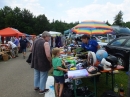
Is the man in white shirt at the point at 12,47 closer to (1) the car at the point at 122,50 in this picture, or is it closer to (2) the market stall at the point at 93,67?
(1) the car at the point at 122,50

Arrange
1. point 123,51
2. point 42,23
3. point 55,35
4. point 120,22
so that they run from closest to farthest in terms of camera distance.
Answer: point 123,51 < point 55,35 < point 120,22 < point 42,23

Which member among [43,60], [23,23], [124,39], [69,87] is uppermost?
[23,23]

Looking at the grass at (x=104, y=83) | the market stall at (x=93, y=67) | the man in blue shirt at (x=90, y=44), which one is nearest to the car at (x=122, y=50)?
the grass at (x=104, y=83)

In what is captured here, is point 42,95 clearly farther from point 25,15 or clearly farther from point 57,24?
point 57,24

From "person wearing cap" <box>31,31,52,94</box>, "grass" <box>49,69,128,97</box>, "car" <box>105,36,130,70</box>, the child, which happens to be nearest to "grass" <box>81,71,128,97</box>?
"grass" <box>49,69,128,97</box>

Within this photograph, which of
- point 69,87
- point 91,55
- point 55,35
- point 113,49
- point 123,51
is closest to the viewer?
point 91,55

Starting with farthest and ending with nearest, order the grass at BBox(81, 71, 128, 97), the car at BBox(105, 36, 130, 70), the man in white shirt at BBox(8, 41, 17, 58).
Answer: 1. the man in white shirt at BBox(8, 41, 17, 58)
2. the car at BBox(105, 36, 130, 70)
3. the grass at BBox(81, 71, 128, 97)

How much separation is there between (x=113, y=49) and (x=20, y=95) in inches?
216

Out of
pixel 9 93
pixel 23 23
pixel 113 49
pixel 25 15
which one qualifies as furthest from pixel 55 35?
pixel 25 15

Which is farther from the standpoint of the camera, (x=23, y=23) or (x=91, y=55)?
(x=23, y=23)

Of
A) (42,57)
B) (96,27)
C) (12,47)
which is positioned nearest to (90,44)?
(96,27)

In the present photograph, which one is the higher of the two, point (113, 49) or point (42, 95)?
point (113, 49)

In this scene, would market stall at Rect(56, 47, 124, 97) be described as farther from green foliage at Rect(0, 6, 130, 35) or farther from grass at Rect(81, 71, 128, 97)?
green foliage at Rect(0, 6, 130, 35)

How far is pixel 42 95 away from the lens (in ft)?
16.6
